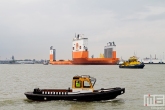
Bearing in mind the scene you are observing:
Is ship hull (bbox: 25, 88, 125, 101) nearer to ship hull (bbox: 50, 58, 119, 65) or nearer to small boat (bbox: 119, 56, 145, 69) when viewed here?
small boat (bbox: 119, 56, 145, 69)

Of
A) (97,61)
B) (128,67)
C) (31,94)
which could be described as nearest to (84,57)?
(97,61)

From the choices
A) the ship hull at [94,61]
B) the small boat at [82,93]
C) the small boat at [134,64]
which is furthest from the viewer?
the ship hull at [94,61]

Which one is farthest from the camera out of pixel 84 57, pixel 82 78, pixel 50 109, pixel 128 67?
pixel 84 57

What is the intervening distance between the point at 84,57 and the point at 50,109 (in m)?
101

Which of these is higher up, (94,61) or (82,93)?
(94,61)

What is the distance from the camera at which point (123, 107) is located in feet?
58.4

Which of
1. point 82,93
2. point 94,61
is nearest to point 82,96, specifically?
point 82,93

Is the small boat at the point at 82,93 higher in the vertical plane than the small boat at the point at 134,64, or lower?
lower

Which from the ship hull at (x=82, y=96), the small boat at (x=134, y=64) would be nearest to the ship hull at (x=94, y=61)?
the small boat at (x=134, y=64)

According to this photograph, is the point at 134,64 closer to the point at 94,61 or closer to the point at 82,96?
the point at 94,61

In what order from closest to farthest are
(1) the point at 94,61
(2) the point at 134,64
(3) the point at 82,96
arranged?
1. (3) the point at 82,96
2. (2) the point at 134,64
3. (1) the point at 94,61

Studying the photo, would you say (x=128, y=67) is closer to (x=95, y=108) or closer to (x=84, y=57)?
(x=84, y=57)

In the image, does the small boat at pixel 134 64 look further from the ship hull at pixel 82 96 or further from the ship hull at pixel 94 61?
the ship hull at pixel 82 96

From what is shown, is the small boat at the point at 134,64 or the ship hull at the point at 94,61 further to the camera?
the ship hull at the point at 94,61
